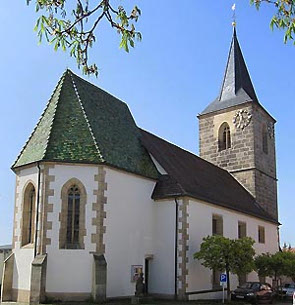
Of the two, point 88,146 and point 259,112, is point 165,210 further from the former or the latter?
point 259,112

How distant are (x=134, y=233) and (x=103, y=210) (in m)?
2.56

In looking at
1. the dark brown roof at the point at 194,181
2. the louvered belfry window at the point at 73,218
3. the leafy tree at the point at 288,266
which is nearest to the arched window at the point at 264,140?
the dark brown roof at the point at 194,181

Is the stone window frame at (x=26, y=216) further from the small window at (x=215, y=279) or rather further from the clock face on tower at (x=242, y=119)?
the clock face on tower at (x=242, y=119)

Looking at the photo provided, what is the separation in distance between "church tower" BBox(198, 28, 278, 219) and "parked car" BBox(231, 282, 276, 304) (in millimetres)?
11566

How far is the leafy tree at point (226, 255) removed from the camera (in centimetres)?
2084

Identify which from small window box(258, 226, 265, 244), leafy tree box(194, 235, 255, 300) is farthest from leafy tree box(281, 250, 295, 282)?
leafy tree box(194, 235, 255, 300)

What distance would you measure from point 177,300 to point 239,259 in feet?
10.9

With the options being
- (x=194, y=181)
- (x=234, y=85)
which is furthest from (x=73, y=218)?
(x=234, y=85)

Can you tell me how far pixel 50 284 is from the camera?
1800cm

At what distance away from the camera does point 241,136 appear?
1411 inches

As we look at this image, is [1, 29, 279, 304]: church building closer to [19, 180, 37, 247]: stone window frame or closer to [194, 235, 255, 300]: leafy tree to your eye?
[19, 180, 37, 247]: stone window frame

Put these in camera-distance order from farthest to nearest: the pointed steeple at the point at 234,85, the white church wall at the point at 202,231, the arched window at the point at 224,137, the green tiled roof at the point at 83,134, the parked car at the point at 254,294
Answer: the pointed steeple at the point at 234,85 → the arched window at the point at 224,137 → the parked car at the point at 254,294 → the white church wall at the point at 202,231 → the green tiled roof at the point at 83,134

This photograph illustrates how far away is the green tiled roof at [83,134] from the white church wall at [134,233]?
2.94 feet

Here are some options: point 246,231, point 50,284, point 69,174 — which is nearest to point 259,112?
point 246,231
